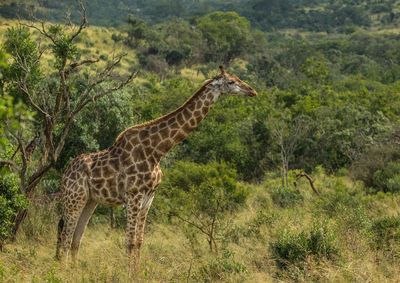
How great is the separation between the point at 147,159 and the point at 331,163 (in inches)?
529

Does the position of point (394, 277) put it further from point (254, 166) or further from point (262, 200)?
point (254, 166)

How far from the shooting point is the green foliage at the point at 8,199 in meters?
6.82

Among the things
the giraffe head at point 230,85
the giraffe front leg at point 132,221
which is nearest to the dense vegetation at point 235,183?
the giraffe front leg at point 132,221

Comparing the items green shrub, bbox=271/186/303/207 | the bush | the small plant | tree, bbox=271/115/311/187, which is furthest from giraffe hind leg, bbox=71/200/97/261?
tree, bbox=271/115/311/187

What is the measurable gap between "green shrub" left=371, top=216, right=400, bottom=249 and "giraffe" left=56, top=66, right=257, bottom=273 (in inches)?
166

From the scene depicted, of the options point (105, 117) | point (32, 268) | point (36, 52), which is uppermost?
point (36, 52)

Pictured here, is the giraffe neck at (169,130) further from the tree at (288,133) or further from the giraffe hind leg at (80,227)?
the tree at (288,133)

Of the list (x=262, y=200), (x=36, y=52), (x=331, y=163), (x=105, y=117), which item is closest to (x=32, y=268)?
(x=36, y=52)

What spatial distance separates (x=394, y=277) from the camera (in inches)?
248

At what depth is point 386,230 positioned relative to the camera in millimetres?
8539

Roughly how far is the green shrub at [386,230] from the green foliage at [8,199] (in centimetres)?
662

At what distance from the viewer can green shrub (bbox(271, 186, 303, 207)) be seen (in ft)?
40.9

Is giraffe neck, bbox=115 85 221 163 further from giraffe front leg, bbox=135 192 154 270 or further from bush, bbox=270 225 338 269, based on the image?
bush, bbox=270 225 338 269

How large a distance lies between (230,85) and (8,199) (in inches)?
169
